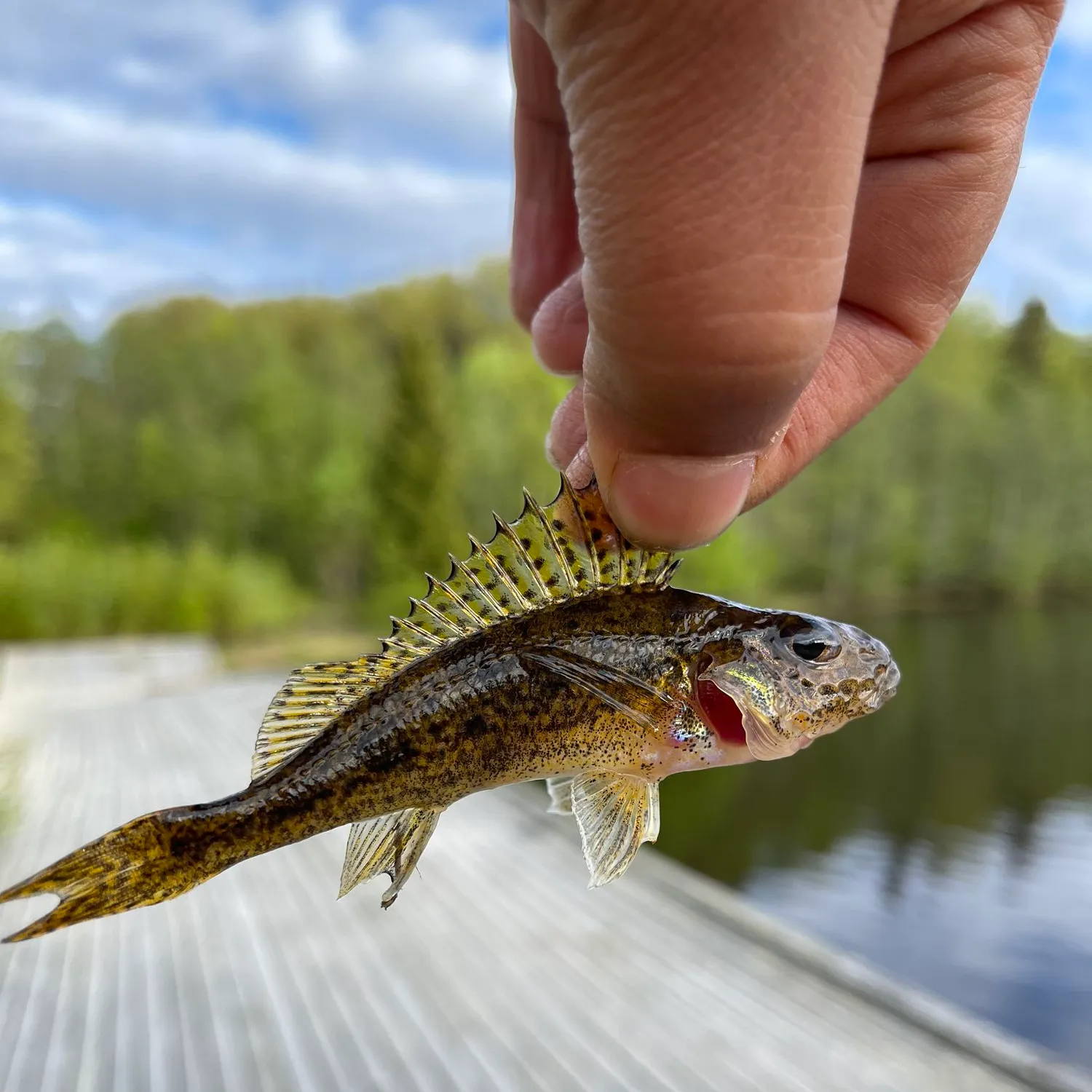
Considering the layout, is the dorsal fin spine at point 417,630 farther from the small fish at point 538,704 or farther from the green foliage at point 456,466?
the green foliage at point 456,466

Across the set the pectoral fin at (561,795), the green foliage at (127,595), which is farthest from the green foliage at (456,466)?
the pectoral fin at (561,795)

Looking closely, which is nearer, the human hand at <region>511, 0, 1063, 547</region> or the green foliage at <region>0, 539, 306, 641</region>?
the human hand at <region>511, 0, 1063, 547</region>

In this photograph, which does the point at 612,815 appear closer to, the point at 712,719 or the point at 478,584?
the point at 712,719

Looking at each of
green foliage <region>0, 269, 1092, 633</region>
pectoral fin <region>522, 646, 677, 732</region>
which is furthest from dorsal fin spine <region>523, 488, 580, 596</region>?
green foliage <region>0, 269, 1092, 633</region>

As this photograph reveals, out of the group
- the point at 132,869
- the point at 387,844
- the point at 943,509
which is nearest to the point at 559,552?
the point at 387,844

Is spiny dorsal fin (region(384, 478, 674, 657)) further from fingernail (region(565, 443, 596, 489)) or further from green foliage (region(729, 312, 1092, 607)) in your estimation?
green foliage (region(729, 312, 1092, 607))

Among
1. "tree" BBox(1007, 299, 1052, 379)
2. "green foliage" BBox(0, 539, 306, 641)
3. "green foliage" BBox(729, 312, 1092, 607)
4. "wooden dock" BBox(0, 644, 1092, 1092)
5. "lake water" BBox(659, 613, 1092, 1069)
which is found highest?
"tree" BBox(1007, 299, 1052, 379)
